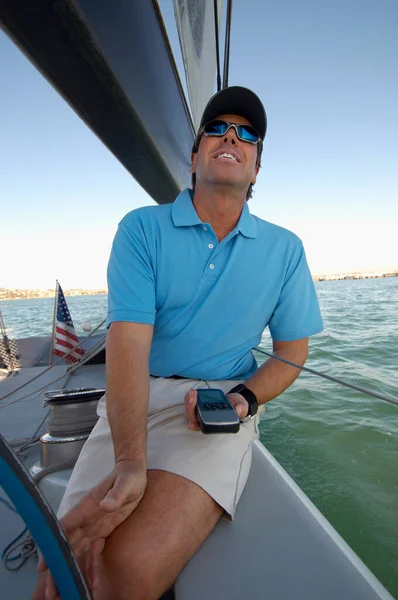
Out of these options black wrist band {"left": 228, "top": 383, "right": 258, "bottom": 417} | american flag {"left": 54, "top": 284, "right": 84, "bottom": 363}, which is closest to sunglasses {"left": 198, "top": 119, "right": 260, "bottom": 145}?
black wrist band {"left": 228, "top": 383, "right": 258, "bottom": 417}

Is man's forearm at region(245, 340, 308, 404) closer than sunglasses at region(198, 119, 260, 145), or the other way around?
man's forearm at region(245, 340, 308, 404)

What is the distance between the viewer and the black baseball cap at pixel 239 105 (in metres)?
1.54

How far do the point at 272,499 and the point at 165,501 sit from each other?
43cm

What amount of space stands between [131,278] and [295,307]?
736mm

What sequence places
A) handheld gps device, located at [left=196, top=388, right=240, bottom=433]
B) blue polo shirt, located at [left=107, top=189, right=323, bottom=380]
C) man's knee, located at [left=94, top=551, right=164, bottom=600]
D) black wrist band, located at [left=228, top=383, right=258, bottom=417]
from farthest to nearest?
blue polo shirt, located at [left=107, top=189, right=323, bottom=380]
black wrist band, located at [left=228, top=383, right=258, bottom=417]
handheld gps device, located at [left=196, top=388, right=240, bottom=433]
man's knee, located at [left=94, top=551, right=164, bottom=600]

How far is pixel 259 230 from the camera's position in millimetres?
1508

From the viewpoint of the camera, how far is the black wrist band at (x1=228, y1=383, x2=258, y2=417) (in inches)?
47.4

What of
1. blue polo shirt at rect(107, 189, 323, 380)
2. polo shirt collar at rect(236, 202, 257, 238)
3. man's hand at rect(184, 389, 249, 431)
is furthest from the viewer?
polo shirt collar at rect(236, 202, 257, 238)

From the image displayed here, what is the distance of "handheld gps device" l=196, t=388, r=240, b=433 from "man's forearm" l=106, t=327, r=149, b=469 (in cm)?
20

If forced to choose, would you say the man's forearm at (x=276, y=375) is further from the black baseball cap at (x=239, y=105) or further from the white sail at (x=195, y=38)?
the white sail at (x=195, y=38)

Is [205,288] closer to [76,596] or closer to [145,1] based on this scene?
[76,596]

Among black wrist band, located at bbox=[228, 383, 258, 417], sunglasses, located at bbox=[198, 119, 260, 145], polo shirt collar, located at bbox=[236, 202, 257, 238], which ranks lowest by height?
black wrist band, located at bbox=[228, 383, 258, 417]

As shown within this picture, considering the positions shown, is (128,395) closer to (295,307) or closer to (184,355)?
(184,355)

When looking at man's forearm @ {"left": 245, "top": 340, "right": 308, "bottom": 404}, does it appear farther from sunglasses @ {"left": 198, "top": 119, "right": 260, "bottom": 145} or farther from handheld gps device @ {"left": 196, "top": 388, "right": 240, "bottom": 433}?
sunglasses @ {"left": 198, "top": 119, "right": 260, "bottom": 145}
